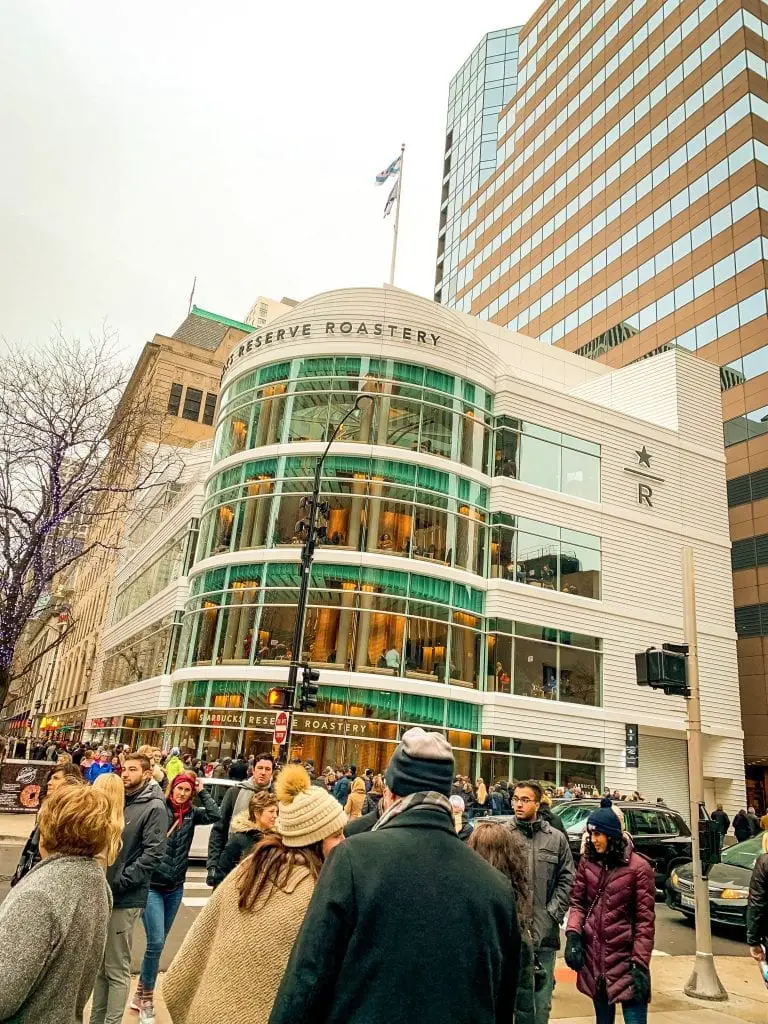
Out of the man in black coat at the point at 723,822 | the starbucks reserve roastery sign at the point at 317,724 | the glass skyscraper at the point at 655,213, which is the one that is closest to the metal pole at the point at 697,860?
the man in black coat at the point at 723,822

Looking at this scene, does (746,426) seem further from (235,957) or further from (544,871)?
(235,957)

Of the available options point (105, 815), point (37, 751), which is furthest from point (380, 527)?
point (105, 815)

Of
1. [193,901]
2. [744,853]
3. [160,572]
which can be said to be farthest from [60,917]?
[160,572]

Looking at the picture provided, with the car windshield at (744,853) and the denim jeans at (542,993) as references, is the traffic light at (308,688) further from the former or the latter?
the denim jeans at (542,993)

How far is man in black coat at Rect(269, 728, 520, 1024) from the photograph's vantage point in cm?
204

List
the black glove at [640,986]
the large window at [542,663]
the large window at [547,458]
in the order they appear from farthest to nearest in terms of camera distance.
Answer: the large window at [547,458], the large window at [542,663], the black glove at [640,986]

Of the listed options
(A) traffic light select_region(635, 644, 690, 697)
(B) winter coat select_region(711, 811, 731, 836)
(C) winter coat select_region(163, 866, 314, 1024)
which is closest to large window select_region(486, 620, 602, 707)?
(B) winter coat select_region(711, 811, 731, 836)

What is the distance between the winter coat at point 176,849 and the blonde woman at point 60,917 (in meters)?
2.57

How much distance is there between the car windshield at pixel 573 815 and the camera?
1414 cm

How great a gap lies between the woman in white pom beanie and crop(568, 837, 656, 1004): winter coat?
3.29 meters

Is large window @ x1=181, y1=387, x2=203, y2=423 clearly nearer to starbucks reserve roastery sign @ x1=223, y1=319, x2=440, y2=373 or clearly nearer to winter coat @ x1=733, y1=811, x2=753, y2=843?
starbucks reserve roastery sign @ x1=223, y1=319, x2=440, y2=373

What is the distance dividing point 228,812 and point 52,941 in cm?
444

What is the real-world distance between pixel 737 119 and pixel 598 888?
50.4 meters

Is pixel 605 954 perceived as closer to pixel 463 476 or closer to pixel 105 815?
pixel 105 815
